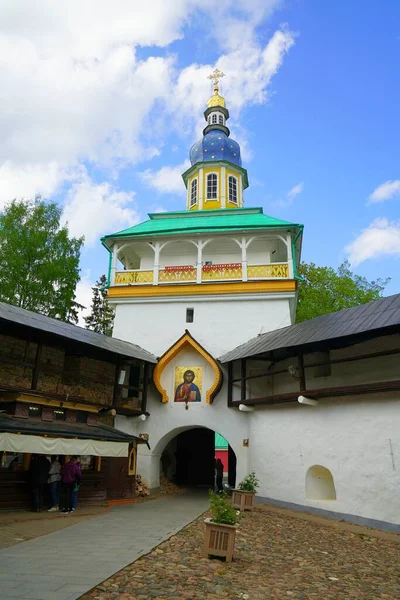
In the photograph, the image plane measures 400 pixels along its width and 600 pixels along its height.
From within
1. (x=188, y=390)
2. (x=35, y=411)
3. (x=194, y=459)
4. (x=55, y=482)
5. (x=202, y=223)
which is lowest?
(x=55, y=482)

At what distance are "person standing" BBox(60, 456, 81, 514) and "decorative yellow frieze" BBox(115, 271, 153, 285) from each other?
335 inches

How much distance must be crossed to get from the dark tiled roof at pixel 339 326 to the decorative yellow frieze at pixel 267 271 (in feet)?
10.8

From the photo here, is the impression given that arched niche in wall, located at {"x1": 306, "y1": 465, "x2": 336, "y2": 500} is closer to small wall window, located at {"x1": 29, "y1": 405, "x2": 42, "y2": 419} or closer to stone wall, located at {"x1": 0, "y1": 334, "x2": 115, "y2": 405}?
stone wall, located at {"x1": 0, "y1": 334, "x2": 115, "y2": 405}

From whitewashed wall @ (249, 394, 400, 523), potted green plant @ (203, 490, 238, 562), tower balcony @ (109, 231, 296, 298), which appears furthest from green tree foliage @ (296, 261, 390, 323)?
potted green plant @ (203, 490, 238, 562)

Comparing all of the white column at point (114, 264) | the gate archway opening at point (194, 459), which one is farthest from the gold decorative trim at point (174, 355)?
the gate archway opening at point (194, 459)

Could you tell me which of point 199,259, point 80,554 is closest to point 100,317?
point 199,259

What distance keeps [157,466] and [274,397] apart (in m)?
5.78

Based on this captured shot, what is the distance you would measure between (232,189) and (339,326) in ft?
44.9

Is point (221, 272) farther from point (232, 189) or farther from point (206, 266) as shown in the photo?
point (232, 189)

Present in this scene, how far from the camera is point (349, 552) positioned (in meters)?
7.18

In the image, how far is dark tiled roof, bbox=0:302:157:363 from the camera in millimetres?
11398

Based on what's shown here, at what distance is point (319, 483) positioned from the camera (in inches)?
453

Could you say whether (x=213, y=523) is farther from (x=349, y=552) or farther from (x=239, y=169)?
(x=239, y=169)

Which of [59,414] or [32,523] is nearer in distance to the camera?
[32,523]
